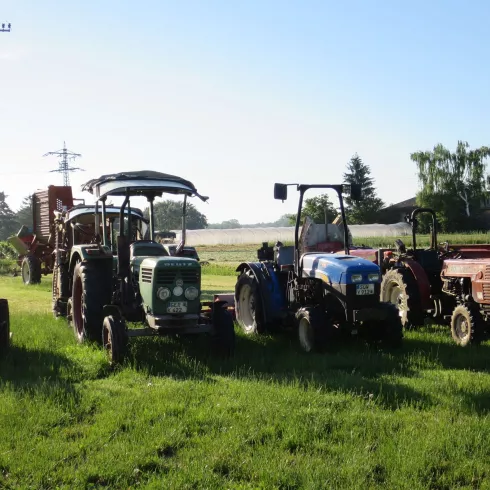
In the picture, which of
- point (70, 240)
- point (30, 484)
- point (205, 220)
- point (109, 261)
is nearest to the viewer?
point (30, 484)

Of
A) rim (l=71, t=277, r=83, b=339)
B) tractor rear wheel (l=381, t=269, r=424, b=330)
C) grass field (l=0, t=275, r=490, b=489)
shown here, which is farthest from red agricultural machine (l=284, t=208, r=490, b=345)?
rim (l=71, t=277, r=83, b=339)

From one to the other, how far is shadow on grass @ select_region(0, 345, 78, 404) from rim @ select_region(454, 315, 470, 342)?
4.66 m

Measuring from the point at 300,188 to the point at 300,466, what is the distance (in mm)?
4408

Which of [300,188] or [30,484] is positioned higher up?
[300,188]

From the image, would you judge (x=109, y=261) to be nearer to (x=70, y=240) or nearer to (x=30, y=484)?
(x=70, y=240)

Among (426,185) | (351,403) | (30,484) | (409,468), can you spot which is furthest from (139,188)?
(426,185)

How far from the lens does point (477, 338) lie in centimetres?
754

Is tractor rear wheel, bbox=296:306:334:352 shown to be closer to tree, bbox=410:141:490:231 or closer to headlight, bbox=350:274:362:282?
headlight, bbox=350:274:362:282

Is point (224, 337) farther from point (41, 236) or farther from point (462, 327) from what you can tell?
point (41, 236)

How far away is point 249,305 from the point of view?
902 centimetres

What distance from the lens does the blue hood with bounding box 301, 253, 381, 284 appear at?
711 centimetres

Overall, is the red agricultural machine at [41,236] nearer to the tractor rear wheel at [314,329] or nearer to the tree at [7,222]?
the tractor rear wheel at [314,329]

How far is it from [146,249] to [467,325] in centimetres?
404

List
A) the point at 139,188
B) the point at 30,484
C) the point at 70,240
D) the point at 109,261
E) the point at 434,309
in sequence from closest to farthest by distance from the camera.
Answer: the point at 30,484 → the point at 139,188 → the point at 109,261 → the point at 434,309 → the point at 70,240
